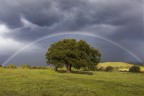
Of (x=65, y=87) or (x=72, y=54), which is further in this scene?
(x=72, y=54)

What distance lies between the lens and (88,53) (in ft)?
325

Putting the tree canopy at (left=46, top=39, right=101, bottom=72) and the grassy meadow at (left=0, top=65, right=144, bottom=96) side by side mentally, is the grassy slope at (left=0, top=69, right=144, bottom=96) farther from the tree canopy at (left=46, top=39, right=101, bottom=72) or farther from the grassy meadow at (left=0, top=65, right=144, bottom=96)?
the tree canopy at (left=46, top=39, right=101, bottom=72)

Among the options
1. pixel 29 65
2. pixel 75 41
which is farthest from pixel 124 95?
pixel 29 65

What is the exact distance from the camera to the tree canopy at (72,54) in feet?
301

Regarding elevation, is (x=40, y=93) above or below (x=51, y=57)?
below

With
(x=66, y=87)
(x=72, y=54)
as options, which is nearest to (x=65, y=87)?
(x=66, y=87)

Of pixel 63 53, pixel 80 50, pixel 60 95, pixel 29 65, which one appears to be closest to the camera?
pixel 60 95

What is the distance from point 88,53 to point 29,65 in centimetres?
3299

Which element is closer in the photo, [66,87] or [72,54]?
[66,87]

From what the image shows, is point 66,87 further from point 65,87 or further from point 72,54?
point 72,54

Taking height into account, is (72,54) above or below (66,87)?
above

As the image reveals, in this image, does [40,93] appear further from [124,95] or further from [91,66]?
[91,66]

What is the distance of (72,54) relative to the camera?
9231 centimetres

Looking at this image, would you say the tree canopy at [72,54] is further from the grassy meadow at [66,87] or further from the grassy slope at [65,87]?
the grassy slope at [65,87]
